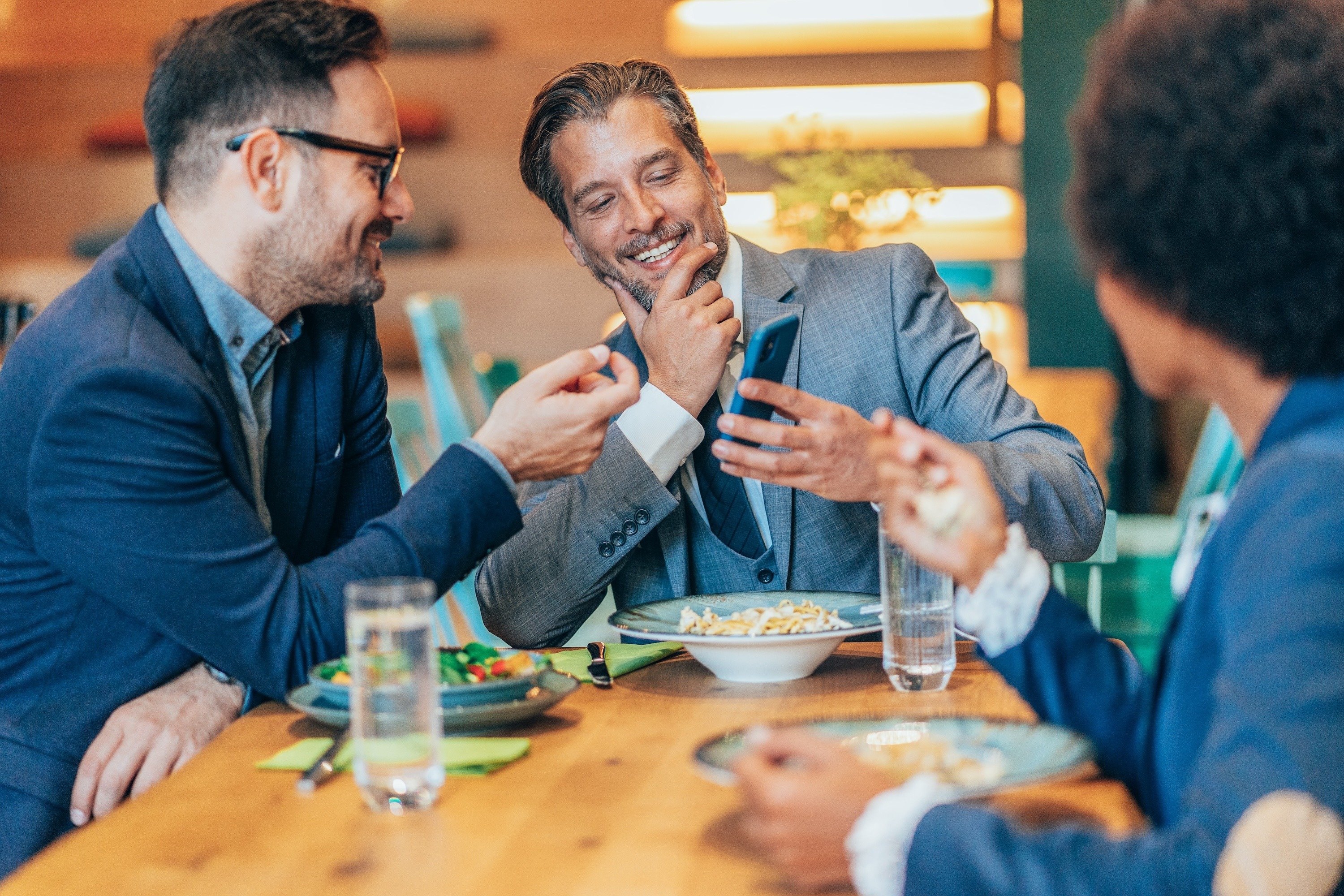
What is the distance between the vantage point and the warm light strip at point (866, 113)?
18.2 feet


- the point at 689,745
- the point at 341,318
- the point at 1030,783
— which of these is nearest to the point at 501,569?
the point at 341,318

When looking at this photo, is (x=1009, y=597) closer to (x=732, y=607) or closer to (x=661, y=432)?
(x=732, y=607)

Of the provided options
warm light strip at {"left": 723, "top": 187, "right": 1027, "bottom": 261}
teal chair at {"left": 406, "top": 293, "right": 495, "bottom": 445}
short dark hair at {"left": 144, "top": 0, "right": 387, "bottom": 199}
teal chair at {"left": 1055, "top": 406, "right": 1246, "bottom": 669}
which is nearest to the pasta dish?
short dark hair at {"left": 144, "top": 0, "right": 387, "bottom": 199}

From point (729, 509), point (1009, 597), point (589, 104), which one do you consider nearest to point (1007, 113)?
point (589, 104)

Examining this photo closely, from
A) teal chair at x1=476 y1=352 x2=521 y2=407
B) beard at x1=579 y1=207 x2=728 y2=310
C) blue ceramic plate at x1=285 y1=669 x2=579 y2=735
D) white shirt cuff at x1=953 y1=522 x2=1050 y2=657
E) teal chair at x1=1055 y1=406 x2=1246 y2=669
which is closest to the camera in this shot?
white shirt cuff at x1=953 y1=522 x2=1050 y2=657

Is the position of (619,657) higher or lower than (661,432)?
lower

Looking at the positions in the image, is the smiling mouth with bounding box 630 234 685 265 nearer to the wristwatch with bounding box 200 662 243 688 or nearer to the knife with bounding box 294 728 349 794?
the wristwatch with bounding box 200 662 243 688

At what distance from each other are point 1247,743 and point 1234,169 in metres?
0.34

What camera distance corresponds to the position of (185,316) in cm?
147

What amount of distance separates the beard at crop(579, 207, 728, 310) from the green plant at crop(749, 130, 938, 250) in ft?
4.78

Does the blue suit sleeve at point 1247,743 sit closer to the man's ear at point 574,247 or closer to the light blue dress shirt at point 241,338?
the light blue dress shirt at point 241,338

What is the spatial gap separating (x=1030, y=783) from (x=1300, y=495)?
263mm

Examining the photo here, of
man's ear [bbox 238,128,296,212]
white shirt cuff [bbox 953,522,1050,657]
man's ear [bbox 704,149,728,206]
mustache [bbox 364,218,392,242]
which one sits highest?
man's ear [bbox 238,128,296,212]

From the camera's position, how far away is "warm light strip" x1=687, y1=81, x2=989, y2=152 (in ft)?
18.2
